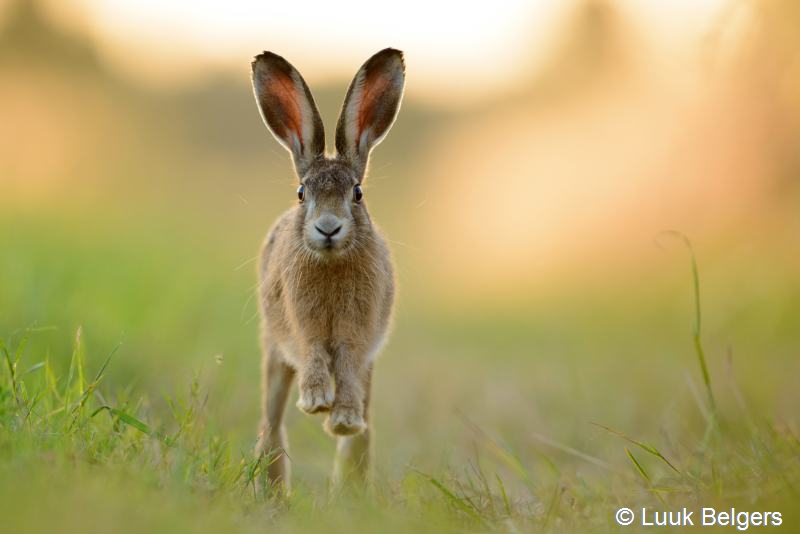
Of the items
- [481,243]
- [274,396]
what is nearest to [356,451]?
[274,396]

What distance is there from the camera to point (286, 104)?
5.88 meters

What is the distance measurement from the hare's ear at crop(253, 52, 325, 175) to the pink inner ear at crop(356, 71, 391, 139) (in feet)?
0.84

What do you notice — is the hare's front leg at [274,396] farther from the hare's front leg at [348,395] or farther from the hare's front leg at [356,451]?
the hare's front leg at [348,395]

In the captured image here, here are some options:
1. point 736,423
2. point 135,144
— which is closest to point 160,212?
point 135,144

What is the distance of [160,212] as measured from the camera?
1198 centimetres

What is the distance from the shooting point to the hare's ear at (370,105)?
5781mm

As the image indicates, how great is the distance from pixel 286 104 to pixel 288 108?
0.09ft

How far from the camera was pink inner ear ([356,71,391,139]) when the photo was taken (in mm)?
5848

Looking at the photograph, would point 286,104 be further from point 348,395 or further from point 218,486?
point 218,486

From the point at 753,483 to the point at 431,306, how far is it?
8.98 metres

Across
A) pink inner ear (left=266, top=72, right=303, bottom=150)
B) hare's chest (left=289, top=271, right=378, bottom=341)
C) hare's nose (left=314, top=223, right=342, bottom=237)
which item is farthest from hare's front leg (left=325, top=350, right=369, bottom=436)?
pink inner ear (left=266, top=72, right=303, bottom=150)

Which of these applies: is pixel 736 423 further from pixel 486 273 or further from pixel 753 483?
pixel 486 273

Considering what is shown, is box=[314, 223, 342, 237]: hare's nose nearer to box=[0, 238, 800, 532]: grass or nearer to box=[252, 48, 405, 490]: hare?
box=[252, 48, 405, 490]: hare

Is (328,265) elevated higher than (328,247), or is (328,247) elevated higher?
(328,247)
